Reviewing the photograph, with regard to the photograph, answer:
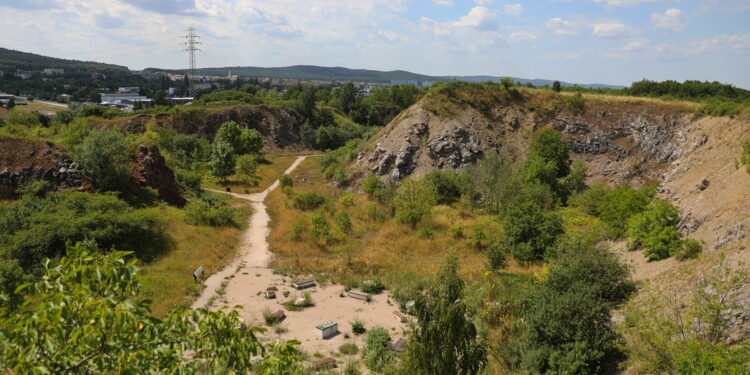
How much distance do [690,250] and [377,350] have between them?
12.6 meters

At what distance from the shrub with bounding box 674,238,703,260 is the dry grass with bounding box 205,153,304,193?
35045 millimetres

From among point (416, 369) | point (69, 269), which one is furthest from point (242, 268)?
point (69, 269)

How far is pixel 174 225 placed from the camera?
24141mm

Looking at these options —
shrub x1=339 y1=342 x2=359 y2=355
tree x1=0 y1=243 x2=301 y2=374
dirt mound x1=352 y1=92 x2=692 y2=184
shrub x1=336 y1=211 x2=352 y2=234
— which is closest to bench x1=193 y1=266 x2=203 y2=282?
shrub x1=339 y1=342 x2=359 y2=355

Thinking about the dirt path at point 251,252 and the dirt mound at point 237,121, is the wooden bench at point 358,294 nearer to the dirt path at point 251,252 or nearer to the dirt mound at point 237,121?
the dirt path at point 251,252

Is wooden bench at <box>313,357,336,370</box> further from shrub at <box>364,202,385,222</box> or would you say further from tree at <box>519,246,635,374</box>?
shrub at <box>364,202,385,222</box>

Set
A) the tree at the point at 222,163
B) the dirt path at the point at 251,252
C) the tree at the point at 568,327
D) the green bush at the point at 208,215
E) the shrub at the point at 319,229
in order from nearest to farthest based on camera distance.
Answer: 1. the tree at the point at 568,327
2. the dirt path at the point at 251,252
3. the shrub at the point at 319,229
4. the green bush at the point at 208,215
5. the tree at the point at 222,163

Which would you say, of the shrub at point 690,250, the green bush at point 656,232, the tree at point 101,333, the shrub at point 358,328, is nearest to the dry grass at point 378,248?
the shrub at point 358,328

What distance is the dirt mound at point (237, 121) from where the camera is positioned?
57869 mm

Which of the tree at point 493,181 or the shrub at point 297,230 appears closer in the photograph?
the shrub at point 297,230

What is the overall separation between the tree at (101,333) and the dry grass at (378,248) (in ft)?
50.4

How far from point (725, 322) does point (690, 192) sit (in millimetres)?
17282

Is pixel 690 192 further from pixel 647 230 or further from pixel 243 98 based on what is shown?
pixel 243 98

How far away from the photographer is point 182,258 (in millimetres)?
20797
